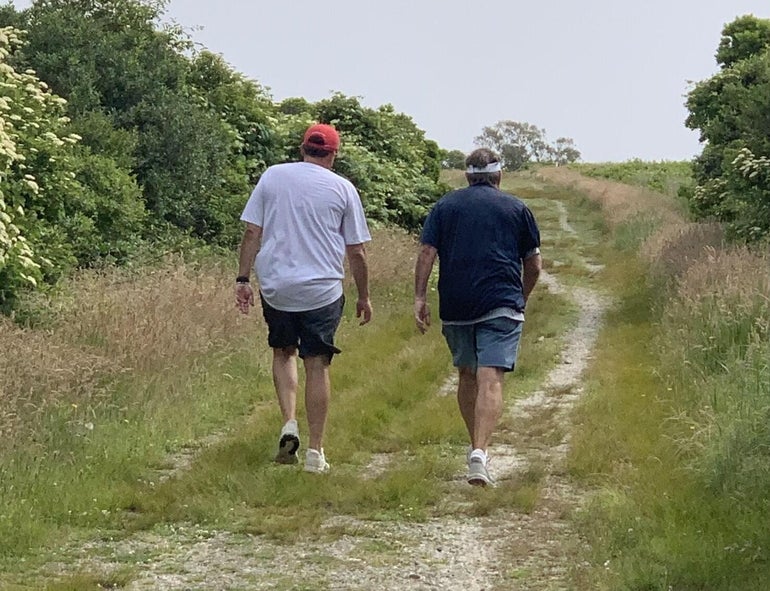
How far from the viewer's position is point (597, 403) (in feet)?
26.4

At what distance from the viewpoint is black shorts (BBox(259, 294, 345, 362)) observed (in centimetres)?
622

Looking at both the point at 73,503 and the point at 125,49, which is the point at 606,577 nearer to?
the point at 73,503

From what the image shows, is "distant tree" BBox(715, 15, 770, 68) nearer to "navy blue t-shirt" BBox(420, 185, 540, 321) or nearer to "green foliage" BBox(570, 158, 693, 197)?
"navy blue t-shirt" BBox(420, 185, 540, 321)

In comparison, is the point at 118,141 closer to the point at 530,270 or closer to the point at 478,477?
the point at 530,270

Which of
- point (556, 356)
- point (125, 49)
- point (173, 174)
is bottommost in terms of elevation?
point (556, 356)

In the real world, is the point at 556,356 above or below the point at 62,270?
below

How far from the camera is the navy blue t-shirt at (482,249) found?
19.9ft

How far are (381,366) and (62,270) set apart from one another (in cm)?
313

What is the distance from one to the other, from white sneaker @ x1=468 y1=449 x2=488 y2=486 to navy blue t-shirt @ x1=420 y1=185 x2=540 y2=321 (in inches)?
32.1

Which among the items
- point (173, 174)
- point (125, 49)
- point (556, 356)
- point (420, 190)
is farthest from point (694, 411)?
point (420, 190)

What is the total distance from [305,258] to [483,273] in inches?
42.1

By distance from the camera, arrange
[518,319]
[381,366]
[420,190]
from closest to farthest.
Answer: [518,319] → [381,366] → [420,190]

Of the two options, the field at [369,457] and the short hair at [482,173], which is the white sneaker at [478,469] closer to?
the field at [369,457]

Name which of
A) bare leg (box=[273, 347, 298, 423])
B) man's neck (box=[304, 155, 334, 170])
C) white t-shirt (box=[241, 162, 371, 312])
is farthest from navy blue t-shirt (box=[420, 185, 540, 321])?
bare leg (box=[273, 347, 298, 423])
